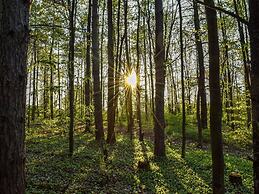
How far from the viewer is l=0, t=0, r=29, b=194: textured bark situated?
317 cm

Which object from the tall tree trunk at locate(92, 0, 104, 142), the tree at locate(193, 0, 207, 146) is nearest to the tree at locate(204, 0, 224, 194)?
the tall tree trunk at locate(92, 0, 104, 142)

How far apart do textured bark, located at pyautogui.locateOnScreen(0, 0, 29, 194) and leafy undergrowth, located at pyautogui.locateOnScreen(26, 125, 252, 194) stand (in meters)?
4.67

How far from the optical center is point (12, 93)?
3.23 m

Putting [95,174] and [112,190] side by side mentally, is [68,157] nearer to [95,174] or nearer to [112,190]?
[95,174]

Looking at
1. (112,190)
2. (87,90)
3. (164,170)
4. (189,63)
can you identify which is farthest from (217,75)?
(189,63)

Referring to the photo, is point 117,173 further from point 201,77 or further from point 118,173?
point 201,77

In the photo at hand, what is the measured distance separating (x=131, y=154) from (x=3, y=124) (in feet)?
39.9

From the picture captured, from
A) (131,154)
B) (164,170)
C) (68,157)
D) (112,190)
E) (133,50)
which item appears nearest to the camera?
(112,190)

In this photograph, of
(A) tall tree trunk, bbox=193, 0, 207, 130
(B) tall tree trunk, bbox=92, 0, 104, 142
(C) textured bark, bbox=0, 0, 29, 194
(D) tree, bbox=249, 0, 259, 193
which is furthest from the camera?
(A) tall tree trunk, bbox=193, 0, 207, 130

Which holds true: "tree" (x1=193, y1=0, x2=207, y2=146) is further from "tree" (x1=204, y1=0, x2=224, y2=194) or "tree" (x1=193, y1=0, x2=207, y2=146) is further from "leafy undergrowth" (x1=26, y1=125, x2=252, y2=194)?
"tree" (x1=204, y1=0, x2=224, y2=194)

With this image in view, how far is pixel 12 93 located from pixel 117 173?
814 cm

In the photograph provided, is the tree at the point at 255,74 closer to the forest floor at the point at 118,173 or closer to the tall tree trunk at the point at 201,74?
the forest floor at the point at 118,173

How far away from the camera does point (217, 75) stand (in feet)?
14.0

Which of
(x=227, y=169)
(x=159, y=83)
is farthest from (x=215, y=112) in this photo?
(x=159, y=83)
